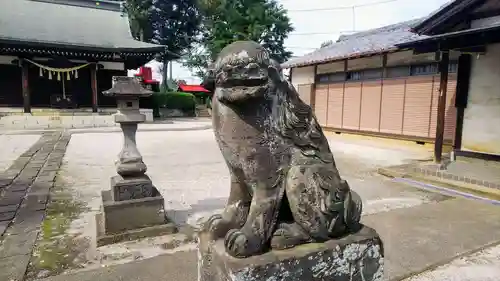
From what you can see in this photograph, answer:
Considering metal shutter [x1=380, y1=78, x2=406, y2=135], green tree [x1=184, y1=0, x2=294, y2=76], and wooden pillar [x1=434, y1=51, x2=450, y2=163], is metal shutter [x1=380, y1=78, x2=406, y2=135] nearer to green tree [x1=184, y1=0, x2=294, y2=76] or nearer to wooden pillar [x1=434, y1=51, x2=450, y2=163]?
wooden pillar [x1=434, y1=51, x2=450, y2=163]

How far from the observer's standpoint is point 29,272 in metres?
2.72

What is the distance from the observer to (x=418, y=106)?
10273 mm

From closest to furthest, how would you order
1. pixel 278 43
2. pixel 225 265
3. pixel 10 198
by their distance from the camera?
pixel 225 265
pixel 10 198
pixel 278 43

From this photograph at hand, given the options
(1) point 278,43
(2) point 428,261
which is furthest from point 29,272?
(1) point 278,43

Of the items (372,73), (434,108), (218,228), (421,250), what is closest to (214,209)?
(421,250)

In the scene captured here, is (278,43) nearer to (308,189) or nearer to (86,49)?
(86,49)

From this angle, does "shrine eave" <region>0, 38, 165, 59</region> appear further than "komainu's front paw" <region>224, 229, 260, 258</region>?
Yes

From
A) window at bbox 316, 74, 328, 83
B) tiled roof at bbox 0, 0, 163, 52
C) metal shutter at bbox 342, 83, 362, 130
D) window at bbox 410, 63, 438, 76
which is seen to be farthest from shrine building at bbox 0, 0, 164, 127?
window at bbox 410, 63, 438, 76

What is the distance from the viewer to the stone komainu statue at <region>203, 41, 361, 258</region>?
1.48 m

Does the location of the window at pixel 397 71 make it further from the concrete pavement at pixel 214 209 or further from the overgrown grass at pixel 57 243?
the overgrown grass at pixel 57 243

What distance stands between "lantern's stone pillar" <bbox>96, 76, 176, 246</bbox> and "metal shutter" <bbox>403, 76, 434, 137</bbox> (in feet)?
29.3

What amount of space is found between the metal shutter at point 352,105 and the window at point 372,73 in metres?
0.41

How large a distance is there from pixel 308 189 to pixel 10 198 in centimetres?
470

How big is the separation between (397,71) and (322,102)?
3.82 meters
